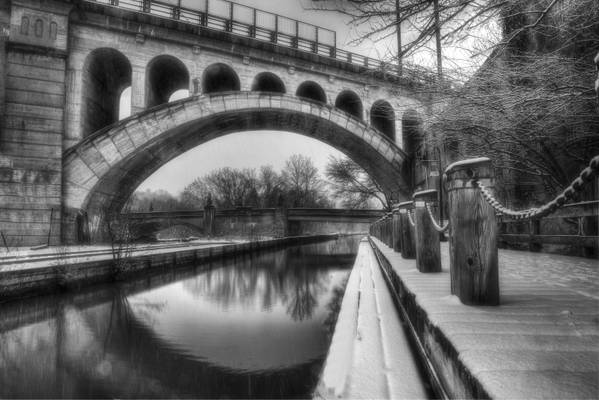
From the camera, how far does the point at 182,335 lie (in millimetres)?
4465

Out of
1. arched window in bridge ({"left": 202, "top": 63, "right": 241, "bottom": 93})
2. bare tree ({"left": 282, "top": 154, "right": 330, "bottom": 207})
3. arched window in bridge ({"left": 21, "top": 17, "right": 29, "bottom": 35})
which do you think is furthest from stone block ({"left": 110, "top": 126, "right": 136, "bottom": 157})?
bare tree ({"left": 282, "top": 154, "right": 330, "bottom": 207})

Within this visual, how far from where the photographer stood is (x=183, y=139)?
1709cm

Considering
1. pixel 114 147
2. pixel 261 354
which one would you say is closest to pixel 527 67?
pixel 261 354

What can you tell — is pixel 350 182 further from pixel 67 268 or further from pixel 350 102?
pixel 67 268

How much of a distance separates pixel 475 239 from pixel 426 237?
1386 mm

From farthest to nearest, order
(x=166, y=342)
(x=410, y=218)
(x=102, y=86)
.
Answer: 1. (x=102, y=86)
2. (x=166, y=342)
3. (x=410, y=218)

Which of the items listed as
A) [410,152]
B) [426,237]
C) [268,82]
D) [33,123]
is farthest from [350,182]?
[426,237]

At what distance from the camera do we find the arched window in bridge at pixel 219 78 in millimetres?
16391

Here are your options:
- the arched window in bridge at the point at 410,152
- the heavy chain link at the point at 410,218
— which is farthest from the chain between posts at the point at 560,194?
the arched window in bridge at the point at 410,152

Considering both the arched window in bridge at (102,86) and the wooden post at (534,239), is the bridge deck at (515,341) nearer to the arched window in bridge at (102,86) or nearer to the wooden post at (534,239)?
the wooden post at (534,239)

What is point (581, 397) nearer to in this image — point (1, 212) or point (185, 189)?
point (1, 212)

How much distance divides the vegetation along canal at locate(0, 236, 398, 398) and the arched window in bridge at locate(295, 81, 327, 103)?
13559mm

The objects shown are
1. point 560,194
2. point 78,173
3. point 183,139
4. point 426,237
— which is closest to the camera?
point 560,194

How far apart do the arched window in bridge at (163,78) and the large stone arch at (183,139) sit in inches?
61.7
